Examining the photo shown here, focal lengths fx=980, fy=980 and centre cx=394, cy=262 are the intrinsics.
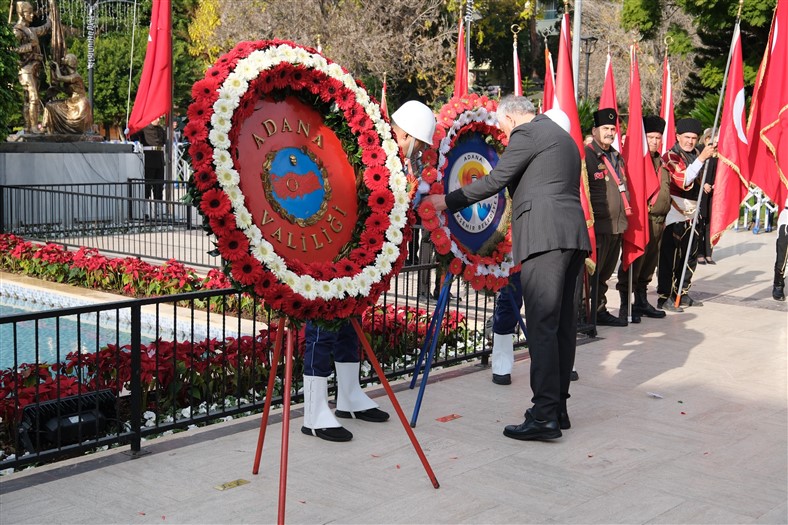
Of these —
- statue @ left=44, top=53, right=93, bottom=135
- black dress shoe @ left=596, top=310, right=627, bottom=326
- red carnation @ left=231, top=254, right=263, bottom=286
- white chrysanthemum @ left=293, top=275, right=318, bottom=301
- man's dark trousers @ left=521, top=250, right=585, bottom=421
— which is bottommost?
black dress shoe @ left=596, top=310, right=627, bottom=326

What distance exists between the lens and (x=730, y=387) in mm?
7781

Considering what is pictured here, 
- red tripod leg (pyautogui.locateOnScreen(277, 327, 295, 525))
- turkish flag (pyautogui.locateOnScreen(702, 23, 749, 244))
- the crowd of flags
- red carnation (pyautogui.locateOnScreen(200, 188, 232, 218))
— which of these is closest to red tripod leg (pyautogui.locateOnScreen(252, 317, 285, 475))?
red tripod leg (pyautogui.locateOnScreen(277, 327, 295, 525))

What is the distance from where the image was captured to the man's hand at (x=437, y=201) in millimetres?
6383

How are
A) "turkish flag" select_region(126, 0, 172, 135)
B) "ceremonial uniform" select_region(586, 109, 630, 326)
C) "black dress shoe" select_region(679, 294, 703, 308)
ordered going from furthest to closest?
"turkish flag" select_region(126, 0, 172, 135), "black dress shoe" select_region(679, 294, 703, 308), "ceremonial uniform" select_region(586, 109, 630, 326)

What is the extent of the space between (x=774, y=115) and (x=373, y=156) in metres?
5.88

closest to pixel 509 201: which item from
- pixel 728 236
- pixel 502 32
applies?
pixel 728 236

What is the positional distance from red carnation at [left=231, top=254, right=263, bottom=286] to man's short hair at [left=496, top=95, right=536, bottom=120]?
237cm

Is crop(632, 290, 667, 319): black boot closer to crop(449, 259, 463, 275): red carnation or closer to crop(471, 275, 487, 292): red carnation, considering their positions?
crop(471, 275, 487, 292): red carnation

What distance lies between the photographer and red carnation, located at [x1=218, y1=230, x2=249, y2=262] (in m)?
4.65

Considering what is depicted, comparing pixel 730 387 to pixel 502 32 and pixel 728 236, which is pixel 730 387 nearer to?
pixel 728 236

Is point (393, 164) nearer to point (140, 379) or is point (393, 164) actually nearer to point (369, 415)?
point (369, 415)

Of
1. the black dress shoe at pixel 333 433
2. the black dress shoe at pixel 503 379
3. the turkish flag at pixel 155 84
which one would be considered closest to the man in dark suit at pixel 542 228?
the black dress shoe at pixel 333 433

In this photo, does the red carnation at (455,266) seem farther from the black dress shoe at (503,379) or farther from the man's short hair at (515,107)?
the black dress shoe at (503,379)

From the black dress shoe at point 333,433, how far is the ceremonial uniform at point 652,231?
5.53 metres
